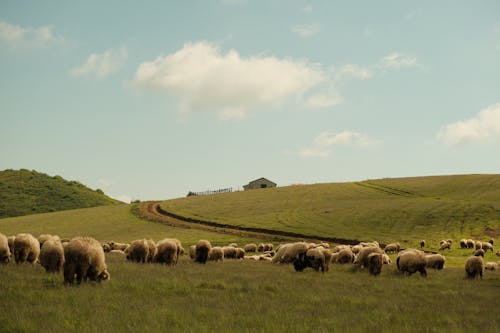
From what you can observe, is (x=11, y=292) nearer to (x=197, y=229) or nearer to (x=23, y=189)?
(x=197, y=229)

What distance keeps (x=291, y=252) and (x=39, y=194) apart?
390 feet

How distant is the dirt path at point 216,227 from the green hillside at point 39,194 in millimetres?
41991

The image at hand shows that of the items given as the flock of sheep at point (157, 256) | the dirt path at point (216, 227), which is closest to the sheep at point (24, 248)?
the flock of sheep at point (157, 256)

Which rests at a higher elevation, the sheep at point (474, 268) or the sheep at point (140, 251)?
the sheep at point (140, 251)

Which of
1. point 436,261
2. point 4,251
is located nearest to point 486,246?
point 436,261

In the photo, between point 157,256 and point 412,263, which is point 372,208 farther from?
Result: point 157,256

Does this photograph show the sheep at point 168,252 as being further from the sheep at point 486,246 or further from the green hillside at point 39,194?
the green hillside at point 39,194

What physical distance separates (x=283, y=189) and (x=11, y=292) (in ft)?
296

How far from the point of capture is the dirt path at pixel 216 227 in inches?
2324

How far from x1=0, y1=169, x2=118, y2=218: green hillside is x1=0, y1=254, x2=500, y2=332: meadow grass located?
109299mm

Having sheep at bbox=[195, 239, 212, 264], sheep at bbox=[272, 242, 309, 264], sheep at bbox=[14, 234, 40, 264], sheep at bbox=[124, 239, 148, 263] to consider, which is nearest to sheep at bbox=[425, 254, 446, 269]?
sheep at bbox=[272, 242, 309, 264]

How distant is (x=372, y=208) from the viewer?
7512 cm

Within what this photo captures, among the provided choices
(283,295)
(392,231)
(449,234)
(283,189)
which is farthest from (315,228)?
(283,295)

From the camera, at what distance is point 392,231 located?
61312 mm
